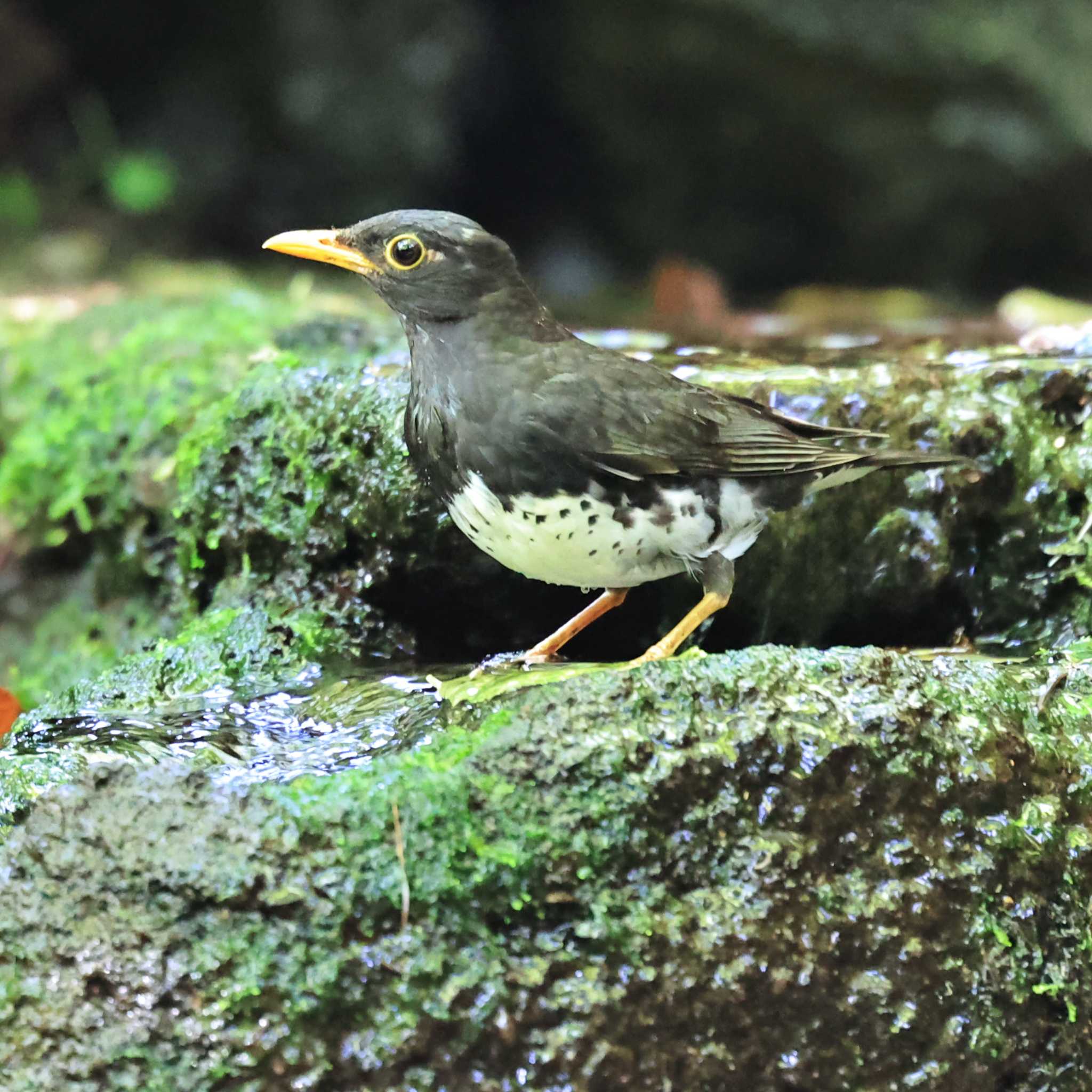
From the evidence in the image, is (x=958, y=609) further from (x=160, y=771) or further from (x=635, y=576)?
(x=160, y=771)

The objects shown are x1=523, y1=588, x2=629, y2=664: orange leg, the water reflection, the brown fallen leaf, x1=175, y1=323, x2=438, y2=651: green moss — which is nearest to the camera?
the water reflection

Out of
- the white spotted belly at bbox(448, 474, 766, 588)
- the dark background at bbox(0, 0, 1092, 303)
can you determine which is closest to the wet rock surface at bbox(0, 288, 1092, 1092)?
the white spotted belly at bbox(448, 474, 766, 588)

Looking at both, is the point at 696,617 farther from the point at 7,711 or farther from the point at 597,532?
the point at 7,711

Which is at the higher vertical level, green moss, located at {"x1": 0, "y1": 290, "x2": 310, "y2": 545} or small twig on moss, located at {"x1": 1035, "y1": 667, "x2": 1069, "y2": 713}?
green moss, located at {"x1": 0, "y1": 290, "x2": 310, "y2": 545}

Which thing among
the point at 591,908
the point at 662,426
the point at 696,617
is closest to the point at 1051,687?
the point at 696,617

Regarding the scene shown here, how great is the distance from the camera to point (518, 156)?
420 inches

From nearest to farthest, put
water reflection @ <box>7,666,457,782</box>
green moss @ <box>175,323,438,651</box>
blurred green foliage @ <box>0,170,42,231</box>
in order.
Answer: water reflection @ <box>7,666,457,782</box> < green moss @ <box>175,323,438,651</box> < blurred green foliage @ <box>0,170,42,231</box>

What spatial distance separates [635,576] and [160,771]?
4.81ft

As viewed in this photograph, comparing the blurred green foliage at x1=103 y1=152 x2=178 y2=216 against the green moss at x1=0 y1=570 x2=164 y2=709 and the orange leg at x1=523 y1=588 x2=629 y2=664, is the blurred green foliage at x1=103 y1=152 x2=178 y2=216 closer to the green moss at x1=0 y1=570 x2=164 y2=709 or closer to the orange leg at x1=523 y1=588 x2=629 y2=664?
the green moss at x1=0 y1=570 x2=164 y2=709

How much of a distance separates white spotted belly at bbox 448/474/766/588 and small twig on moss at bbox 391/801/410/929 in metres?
0.91

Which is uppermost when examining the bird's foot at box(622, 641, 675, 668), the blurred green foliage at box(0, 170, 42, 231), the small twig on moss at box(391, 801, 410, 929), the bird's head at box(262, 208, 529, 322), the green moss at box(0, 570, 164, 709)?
the blurred green foliage at box(0, 170, 42, 231)

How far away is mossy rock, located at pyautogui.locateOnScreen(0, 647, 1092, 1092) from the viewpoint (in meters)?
2.47

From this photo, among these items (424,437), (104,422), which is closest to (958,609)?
(424,437)

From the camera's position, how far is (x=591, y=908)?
8.52 feet
